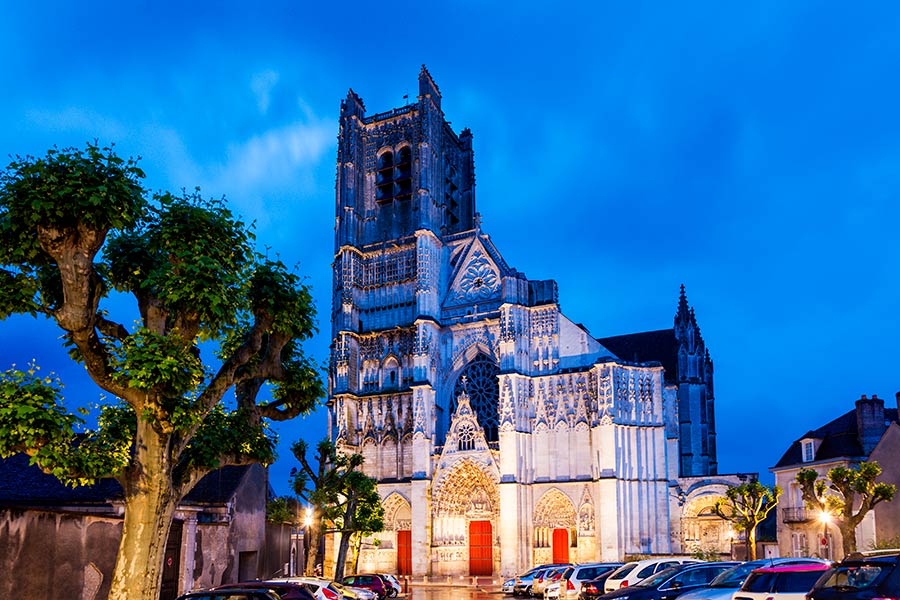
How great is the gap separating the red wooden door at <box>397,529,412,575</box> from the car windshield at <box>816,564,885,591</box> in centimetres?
3338

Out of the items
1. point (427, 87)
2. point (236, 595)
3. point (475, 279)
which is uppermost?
point (427, 87)

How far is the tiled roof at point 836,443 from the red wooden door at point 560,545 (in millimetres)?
10237

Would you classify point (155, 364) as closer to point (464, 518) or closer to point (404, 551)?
point (464, 518)

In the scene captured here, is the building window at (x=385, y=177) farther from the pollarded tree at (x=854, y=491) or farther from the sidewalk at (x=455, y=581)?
the pollarded tree at (x=854, y=491)

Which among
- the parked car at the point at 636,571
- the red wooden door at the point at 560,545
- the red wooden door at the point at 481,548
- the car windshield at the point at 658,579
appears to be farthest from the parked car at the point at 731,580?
the red wooden door at the point at 481,548

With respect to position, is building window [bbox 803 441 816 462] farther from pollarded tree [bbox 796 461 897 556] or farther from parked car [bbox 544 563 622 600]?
parked car [bbox 544 563 622 600]

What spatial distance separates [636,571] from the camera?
1975cm

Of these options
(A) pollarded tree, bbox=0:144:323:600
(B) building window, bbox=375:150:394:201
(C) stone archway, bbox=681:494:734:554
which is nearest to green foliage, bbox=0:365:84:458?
(A) pollarded tree, bbox=0:144:323:600

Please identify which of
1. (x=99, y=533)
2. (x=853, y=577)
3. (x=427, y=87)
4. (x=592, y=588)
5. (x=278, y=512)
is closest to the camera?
(x=853, y=577)

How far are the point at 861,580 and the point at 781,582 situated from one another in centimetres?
277

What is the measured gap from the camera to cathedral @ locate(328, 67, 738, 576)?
3931cm

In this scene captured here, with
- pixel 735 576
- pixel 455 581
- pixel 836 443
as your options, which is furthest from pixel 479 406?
pixel 735 576

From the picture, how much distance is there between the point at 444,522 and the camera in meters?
41.5

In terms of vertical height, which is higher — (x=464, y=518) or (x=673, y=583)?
(x=673, y=583)
